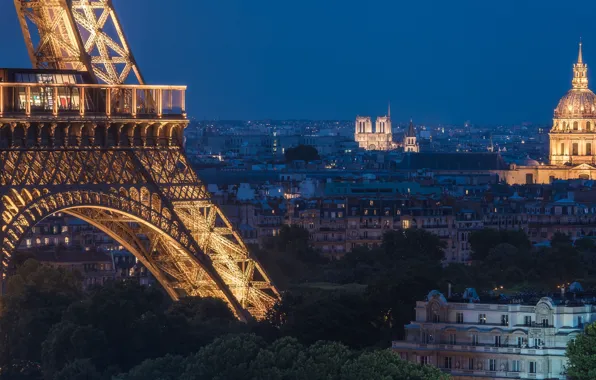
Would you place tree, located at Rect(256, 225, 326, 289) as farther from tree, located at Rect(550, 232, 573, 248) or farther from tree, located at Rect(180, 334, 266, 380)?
tree, located at Rect(180, 334, 266, 380)

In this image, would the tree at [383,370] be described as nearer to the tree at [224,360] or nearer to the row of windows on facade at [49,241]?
the tree at [224,360]

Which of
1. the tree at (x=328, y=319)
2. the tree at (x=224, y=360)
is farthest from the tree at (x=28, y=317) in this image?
the tree at (x=224, y=360)

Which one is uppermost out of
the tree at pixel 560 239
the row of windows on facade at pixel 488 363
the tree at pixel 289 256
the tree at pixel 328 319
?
the tree at pixel 560 239

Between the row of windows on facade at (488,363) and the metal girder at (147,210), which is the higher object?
the metal girder at (147,210)

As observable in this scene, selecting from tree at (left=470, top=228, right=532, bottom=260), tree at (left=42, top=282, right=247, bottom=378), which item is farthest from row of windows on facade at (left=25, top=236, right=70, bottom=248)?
tree at (left=42, top=282, right=247, bottom=378)

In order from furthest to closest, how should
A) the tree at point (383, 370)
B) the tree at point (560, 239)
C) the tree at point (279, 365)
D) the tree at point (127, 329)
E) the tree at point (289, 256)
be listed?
the tree at point (560, 239), the tree at point (289, 256), the tree at point (127, 329), the tree at point (279, 365), the tree at point (383, 370)

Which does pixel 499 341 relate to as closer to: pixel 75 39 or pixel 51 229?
pixel 75 39
